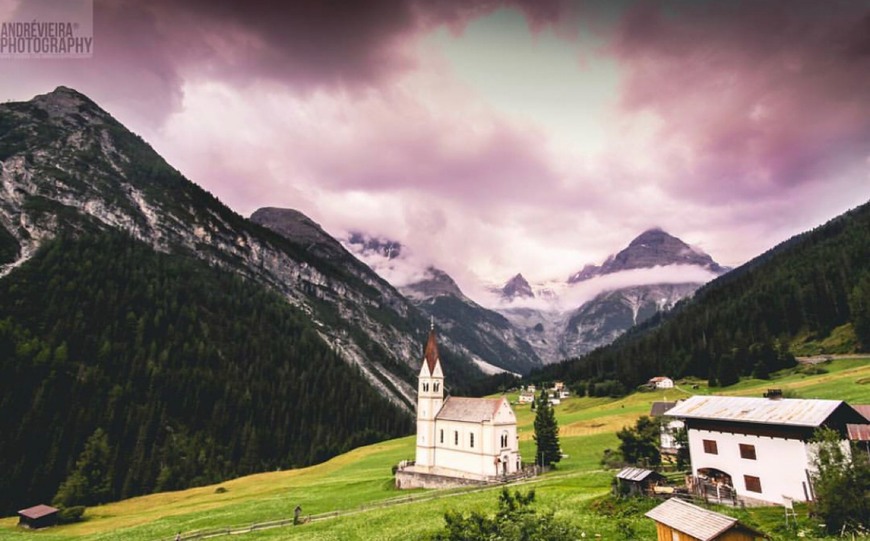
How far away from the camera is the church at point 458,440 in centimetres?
6581

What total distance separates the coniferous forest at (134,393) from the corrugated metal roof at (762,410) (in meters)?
116

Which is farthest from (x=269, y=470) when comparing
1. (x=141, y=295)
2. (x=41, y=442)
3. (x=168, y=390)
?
(x=141, y=295)

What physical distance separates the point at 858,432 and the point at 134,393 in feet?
538

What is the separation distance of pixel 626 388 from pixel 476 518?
146m

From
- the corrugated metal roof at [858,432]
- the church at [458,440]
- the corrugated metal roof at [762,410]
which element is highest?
the corrugated metal roof at [762,410]

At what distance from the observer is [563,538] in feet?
63.2

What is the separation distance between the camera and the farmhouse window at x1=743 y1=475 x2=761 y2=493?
35091mm

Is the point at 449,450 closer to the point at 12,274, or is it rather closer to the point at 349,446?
the point at 349,446

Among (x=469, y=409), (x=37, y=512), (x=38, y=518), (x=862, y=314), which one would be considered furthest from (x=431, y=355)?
(x=862, y=314)

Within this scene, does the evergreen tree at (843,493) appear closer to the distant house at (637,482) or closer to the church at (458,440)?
the distant house at (637,482)

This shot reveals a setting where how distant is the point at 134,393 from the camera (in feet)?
456

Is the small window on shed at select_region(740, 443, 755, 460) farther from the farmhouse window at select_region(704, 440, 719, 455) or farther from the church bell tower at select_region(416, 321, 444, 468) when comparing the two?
the church bell tower at select_region(416, 321, 444, 468)

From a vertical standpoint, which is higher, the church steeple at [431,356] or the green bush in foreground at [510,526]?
the church steeple at [431,356]

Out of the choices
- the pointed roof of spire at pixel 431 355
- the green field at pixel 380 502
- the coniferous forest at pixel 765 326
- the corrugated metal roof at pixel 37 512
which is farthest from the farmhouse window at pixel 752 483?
the corrugated metal roof at pixel 37 512
